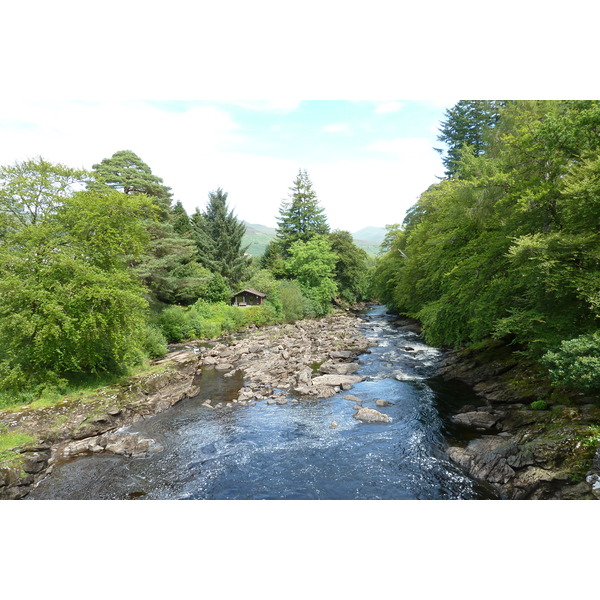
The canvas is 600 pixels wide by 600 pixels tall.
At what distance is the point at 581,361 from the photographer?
5551mm

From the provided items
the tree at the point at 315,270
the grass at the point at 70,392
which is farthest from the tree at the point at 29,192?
the tree at the point at 315,270

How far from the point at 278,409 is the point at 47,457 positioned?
17.8ft

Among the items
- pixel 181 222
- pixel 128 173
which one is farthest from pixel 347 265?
pixel 128 173

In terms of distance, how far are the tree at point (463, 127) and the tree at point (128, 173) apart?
19.3 m

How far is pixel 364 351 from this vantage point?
16.2 m

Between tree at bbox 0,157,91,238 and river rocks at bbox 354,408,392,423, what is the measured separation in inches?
392

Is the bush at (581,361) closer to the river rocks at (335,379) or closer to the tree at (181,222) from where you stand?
the river rocks at (335,379)

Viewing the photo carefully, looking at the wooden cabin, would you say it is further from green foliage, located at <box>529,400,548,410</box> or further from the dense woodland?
green foliage, located at <box>529,400,548,410</box>

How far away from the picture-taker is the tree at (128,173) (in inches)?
644

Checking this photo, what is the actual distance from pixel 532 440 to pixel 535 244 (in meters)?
3.67

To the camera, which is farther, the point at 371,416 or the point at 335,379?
the point at 335,379

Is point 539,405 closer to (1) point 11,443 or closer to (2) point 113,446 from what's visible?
(2) point 113,446

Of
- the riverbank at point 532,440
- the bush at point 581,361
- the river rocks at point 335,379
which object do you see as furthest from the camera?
the river rocks at point 335,379

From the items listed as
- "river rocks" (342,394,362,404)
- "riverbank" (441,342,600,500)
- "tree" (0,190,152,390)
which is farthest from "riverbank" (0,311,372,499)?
"riverbank" (441,342,600,500)
